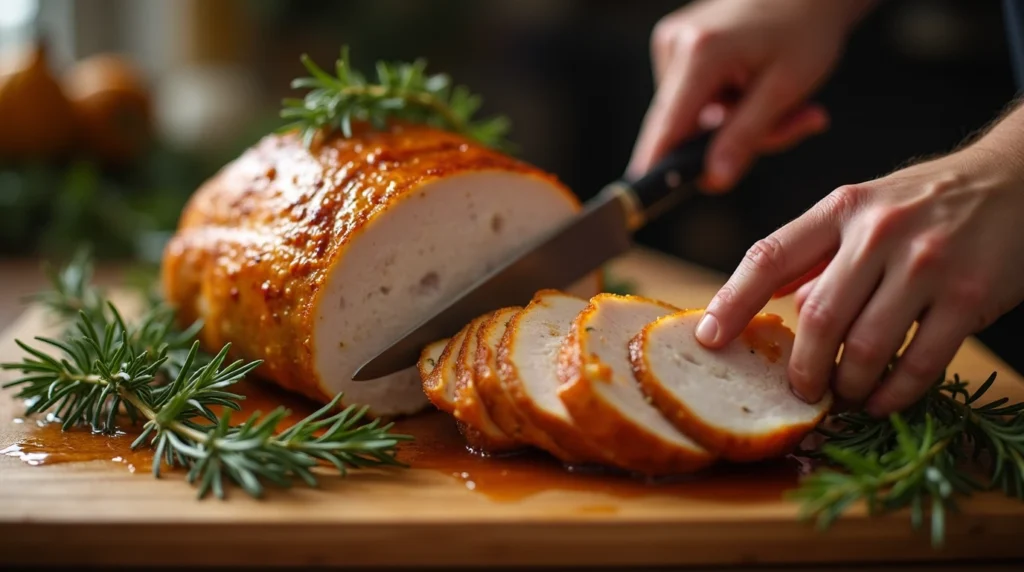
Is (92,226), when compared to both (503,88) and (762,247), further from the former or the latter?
(503,88)

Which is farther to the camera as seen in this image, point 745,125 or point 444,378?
point 745,125

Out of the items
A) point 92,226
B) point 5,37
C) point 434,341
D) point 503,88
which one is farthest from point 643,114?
point 434,341

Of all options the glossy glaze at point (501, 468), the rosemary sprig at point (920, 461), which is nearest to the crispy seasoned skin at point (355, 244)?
the glossy glaze at point (501, 468)

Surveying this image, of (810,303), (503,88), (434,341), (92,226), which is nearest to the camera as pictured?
(810,303)

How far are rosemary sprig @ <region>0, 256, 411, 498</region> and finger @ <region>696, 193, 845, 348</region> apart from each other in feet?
2.53

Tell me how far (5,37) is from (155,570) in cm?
640

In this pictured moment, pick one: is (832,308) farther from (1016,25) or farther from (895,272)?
(1016,25)

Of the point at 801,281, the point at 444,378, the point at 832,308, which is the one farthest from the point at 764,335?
the point at 444,378

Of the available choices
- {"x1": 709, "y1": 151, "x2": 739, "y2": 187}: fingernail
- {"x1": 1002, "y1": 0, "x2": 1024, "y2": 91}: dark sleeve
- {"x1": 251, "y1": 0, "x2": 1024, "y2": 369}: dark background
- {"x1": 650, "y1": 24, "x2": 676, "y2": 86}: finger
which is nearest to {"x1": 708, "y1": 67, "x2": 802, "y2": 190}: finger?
{"x1": 709, "y1": 151, "x2": 739, "y2": 187}: fingernail

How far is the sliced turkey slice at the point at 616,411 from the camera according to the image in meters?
1.94

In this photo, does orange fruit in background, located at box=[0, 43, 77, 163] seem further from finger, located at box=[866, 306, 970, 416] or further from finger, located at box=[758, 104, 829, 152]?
finger, located at box=[866, 306, 970, 416]

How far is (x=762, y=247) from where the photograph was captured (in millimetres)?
2070

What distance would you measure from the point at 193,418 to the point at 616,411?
1.12m

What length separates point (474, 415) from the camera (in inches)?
83.7
